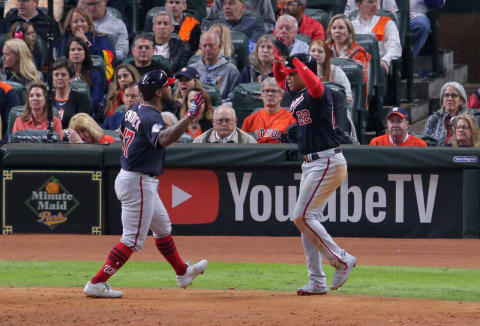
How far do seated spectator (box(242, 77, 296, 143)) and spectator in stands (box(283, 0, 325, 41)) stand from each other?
289 cm

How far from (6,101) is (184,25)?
10.6ft

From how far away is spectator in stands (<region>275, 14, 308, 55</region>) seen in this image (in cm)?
1312

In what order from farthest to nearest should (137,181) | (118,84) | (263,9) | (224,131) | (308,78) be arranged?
(263,9), (118,84), (224,131), (137,181), (308,78)

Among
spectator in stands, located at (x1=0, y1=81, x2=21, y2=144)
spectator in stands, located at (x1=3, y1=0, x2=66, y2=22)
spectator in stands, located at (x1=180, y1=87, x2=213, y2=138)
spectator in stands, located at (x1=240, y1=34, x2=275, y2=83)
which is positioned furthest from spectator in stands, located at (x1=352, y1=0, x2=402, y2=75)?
spectator in stands, located at (x1=0, y1=81, x2=21, y2=144)

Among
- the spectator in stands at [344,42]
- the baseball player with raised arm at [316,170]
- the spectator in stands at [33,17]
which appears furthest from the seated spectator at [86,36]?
the baseball player with raised arm at [316,170]

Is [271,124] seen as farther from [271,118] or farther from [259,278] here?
[259,278]

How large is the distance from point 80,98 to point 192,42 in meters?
2.65

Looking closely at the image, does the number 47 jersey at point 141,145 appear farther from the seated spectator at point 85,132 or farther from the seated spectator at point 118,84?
the seated spectator at point 118,84

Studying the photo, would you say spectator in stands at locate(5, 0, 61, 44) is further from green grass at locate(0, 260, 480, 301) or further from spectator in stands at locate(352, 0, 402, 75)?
green grass at locate(0, 260, 480, 301)

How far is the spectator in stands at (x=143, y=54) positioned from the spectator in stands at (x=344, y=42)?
2176 millimetres

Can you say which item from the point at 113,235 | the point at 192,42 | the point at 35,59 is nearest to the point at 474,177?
the point at 113,235

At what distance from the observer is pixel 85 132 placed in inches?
463

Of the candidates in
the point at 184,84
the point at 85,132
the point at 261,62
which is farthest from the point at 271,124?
the point at 85,132

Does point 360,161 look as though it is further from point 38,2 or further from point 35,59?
point 38,2
